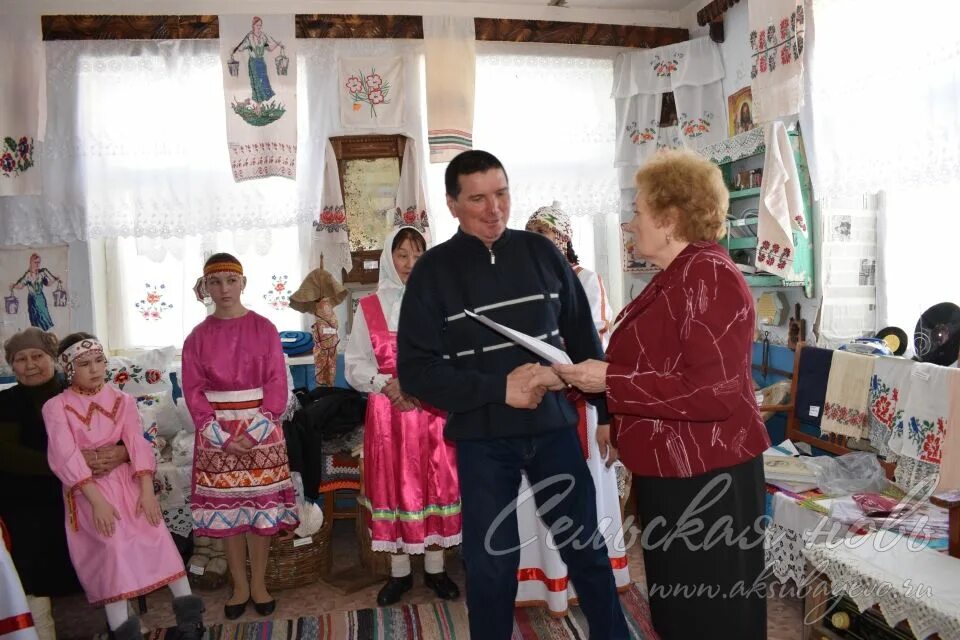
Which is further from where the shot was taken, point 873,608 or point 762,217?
point 762,217

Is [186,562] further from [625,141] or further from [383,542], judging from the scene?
[625,141]

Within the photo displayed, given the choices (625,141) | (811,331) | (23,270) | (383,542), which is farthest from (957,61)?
(23,270)

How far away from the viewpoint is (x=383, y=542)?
2.87 meters

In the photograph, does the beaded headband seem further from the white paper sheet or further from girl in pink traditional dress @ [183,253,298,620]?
the white paper sheet

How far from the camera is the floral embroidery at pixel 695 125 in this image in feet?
14.8

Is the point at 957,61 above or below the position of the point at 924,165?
above

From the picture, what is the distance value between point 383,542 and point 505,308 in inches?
55.5

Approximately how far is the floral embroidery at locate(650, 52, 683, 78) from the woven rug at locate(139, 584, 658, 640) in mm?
3200

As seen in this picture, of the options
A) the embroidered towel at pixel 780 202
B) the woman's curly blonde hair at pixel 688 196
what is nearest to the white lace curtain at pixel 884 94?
the embroidered towel at pixel 780 202

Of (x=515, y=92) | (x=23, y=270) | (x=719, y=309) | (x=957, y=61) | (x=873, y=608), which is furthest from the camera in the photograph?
(x=515, y=92)

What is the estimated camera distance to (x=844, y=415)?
117 inches

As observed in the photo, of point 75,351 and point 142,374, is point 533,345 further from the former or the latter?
point 142,374

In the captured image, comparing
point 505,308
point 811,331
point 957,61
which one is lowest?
point 811,331

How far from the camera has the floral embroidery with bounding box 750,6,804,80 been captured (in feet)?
10.6
